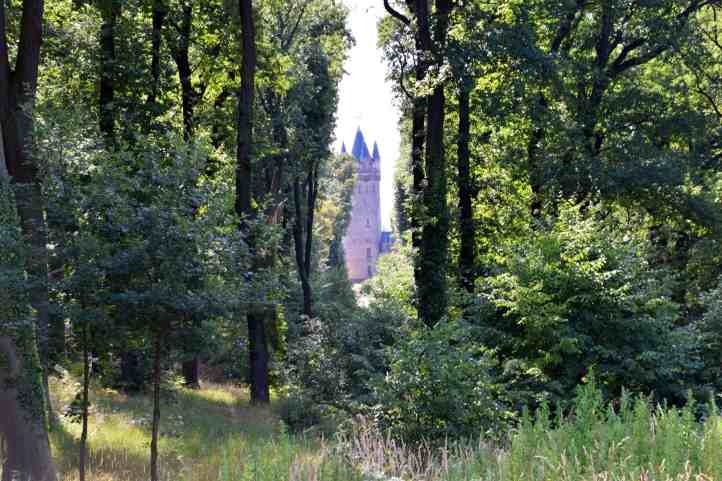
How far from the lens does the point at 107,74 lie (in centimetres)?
1784

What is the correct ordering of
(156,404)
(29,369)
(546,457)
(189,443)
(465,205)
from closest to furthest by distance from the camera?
(546,457) < (29,369) < (156,404) < (189,443) < (465,205)

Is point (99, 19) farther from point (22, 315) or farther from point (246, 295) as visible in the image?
point (22, 315)

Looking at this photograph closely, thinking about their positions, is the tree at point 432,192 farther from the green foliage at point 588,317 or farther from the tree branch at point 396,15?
the green foliage at point 588,317

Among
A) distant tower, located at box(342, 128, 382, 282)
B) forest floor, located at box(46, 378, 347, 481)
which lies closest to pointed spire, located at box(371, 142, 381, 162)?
distant tower, located at box(342, 128, 382, 282)

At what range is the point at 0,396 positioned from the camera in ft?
28.9

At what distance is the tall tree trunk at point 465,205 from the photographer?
2261 centimetres

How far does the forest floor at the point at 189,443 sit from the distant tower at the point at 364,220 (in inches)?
4748

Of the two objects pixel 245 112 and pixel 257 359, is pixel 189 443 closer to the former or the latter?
pixel 257 359

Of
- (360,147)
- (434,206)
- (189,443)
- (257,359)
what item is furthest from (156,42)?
(360,147)

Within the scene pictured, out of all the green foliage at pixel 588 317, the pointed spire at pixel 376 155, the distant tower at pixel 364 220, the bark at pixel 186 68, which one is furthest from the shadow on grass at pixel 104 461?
the pointed spire at pixel 376 155

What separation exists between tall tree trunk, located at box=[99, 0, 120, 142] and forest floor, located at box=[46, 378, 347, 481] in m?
5.58

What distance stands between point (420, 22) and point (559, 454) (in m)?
14.5

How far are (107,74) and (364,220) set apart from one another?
125 m

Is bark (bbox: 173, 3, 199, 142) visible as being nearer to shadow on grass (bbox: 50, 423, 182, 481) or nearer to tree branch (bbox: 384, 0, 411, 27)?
tree branch (bbox: 384, 0, 411, 27)
